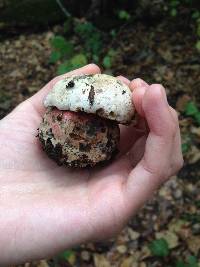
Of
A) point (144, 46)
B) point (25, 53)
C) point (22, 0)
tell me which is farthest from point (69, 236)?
point (22, 0)

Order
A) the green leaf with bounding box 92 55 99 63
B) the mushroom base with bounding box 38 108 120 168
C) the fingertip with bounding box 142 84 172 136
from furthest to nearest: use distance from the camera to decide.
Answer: the green leaf with bounding box 92 55 99 63 → the mushroom base with bounding box 38 108 120 168 → the fingertip with bounding box 142 84 172 136

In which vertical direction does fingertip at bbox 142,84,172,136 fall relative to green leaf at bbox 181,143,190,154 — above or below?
above

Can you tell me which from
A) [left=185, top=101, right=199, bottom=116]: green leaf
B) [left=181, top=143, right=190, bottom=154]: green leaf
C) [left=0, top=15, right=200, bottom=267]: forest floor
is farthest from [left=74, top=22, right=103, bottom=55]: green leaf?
[left=181, top=143, right=190, bottom=154]: green leaf

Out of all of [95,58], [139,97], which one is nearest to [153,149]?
[139,97]

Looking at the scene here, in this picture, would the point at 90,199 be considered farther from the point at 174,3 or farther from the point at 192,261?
the point at 174,3

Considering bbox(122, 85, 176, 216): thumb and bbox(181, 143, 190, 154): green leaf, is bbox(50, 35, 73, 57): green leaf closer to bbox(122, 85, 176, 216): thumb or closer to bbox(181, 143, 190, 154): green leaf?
bbox(181, 143, 190, 154): green leaf
